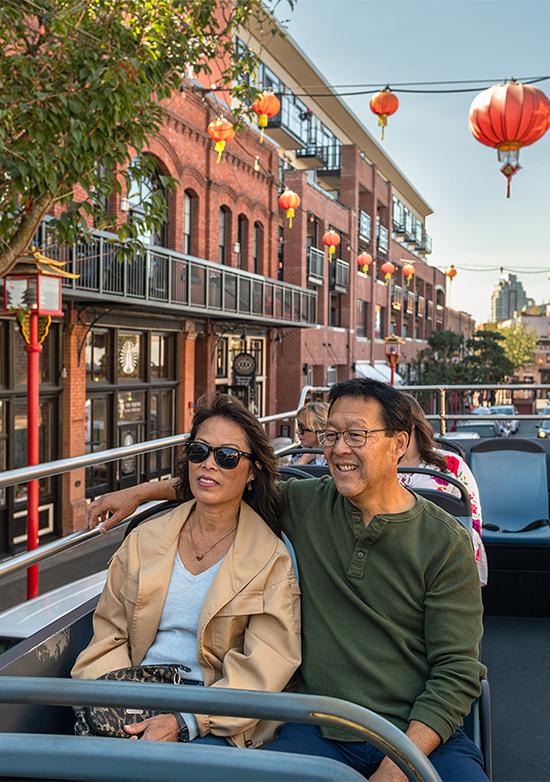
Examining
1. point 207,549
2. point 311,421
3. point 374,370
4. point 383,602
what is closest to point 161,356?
point 311,421

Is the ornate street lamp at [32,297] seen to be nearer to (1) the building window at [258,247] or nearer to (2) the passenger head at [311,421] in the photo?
(2) the passenger head at [311,421]

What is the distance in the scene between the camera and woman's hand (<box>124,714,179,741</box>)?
2201 mm

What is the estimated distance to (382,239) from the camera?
39562mm

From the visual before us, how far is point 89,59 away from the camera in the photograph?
625 centimetres

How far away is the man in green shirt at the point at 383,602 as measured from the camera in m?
2.25

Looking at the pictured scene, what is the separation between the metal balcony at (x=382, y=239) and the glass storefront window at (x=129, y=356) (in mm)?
25755

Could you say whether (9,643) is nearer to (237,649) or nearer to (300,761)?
(237,649)

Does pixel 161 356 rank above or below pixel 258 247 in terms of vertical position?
below

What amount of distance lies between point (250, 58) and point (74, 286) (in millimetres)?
5046

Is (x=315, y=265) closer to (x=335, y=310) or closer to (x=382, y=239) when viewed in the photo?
(x=335, y=310)

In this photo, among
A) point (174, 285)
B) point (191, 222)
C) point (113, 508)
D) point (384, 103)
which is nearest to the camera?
point (113, 508)

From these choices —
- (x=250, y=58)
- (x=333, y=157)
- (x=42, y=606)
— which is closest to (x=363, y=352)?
(x=333, y=157)

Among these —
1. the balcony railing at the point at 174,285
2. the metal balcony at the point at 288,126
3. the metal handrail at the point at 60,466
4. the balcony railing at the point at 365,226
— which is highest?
the metal balcony at the point at 288,126

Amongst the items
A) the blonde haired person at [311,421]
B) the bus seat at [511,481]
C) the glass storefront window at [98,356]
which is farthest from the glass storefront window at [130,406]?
the bus seat at [511,481]
